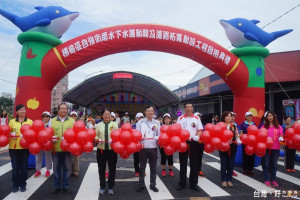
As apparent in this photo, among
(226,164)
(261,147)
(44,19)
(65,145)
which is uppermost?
(44,19)

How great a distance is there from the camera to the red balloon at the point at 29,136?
14.3 ft

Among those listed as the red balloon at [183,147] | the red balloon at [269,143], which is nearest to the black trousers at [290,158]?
the red balloon at [269,143]

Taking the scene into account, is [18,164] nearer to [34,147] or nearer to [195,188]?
[34,147]

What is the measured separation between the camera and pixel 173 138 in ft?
15.0

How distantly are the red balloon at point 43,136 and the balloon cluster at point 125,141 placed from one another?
1221 millimetres

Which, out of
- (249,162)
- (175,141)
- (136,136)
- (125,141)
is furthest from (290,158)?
(125,141)

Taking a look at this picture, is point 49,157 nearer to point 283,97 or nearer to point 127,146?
point 127,146

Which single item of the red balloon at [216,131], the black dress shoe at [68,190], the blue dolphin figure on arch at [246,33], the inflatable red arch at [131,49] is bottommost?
the black dress shoe at [68,190]

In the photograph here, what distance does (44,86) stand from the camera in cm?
663

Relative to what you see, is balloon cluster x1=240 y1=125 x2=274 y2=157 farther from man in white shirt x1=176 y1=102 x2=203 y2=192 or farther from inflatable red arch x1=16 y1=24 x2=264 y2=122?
inflatable red arch x1=16 y1=24 x2=264 y2=122

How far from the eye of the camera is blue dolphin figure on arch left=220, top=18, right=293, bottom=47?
24.6 ft

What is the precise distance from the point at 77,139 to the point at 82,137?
12cm

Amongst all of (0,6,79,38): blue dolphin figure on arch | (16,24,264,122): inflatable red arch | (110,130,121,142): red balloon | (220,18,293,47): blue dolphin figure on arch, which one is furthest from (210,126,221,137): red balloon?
(0,6,79,38): blue dolphin figure on arch

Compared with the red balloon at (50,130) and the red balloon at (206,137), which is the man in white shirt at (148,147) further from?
the red balloon at (50,130)
